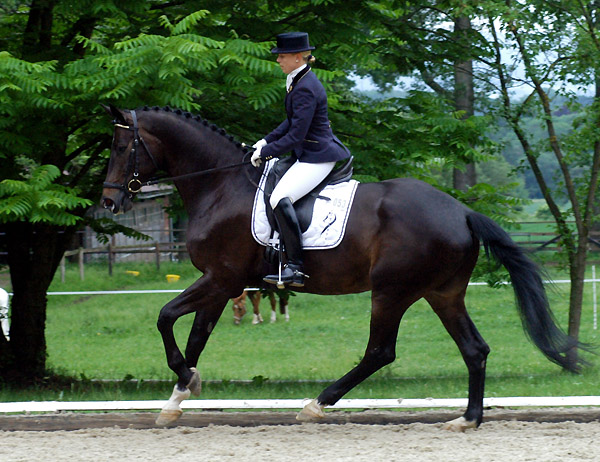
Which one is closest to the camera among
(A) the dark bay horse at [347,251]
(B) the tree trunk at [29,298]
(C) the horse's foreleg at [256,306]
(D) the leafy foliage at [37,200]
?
(A) the dark bay horse at [347,251]

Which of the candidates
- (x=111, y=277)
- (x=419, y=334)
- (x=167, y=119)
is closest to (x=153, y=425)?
(x=167, y=119)

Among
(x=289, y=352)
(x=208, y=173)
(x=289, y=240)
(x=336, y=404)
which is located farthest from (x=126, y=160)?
(x=289, y=352)

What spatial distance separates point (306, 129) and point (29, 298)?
560 cm

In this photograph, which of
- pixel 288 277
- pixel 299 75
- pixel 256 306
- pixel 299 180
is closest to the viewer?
pixel 288 277

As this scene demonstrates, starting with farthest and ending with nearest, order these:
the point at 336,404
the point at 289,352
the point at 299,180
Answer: the point at 289,352 < the point at 336,404 < the point at 299,180

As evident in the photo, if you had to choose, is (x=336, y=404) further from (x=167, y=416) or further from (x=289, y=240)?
(x=289, y=240)

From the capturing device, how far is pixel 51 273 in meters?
10.0

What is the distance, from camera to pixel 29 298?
10.0 m

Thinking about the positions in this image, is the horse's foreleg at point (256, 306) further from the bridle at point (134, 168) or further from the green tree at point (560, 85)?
the bridle at point (134, 168)

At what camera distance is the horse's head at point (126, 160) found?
20.3 ft

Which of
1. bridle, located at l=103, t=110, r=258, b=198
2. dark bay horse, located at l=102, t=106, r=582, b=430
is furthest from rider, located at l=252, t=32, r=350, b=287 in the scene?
bridle, located at l=103, t=110, r=258, b=198

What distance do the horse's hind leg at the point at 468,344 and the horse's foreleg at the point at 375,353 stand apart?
1.31 ft

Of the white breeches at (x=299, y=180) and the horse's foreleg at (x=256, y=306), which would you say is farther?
the horse's foreleg at (x=256, y=306)

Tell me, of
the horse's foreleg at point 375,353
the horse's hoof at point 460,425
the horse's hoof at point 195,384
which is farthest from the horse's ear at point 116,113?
the horse's hoof at point 460,425
